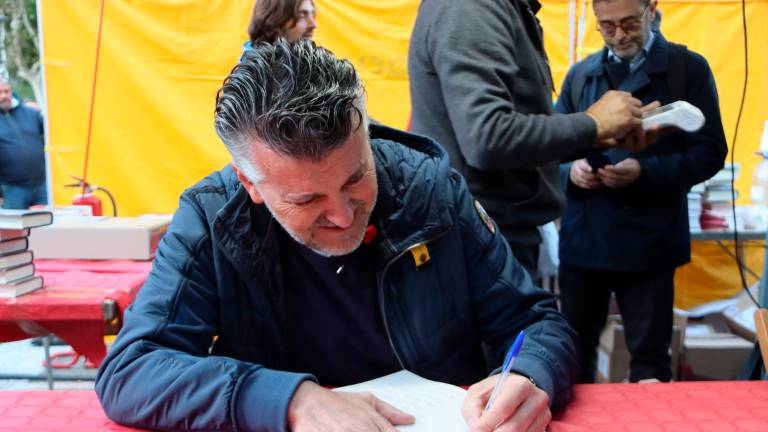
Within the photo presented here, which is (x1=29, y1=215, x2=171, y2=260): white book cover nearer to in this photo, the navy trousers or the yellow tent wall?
the navy trousers

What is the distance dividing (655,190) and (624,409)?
1.28 meters

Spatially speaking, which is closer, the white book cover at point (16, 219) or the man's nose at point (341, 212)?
the man's nose at point (341, 212)

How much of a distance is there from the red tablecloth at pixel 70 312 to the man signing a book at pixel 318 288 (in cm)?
79

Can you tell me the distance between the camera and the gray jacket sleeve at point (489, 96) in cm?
151

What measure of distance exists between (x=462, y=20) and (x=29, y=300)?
1.42 meters

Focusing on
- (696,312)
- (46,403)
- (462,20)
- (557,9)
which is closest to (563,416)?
(46,403)

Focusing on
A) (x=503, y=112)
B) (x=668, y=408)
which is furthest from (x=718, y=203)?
(x=668, y=408)

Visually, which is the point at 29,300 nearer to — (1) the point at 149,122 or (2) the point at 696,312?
(1) the point at 149,122

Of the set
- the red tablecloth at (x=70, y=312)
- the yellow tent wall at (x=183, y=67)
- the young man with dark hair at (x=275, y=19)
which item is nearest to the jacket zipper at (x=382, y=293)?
the red tablecloth at (x=70, y=312)

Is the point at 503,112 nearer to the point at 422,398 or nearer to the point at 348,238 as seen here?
the point at 348,238

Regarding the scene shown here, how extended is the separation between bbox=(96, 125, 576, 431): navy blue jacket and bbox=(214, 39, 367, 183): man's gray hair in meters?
0.18

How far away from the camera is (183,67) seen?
423 cm

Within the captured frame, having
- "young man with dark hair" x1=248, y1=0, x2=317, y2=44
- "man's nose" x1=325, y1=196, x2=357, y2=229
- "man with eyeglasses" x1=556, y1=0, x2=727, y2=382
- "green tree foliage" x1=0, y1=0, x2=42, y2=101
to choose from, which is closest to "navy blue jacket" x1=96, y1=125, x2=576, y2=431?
"man's nose" x1=325, y1=196, x2=357, y2=229

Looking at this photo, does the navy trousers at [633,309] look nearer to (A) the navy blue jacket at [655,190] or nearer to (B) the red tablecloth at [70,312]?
(A) the navy blue jacket at [655,190]
